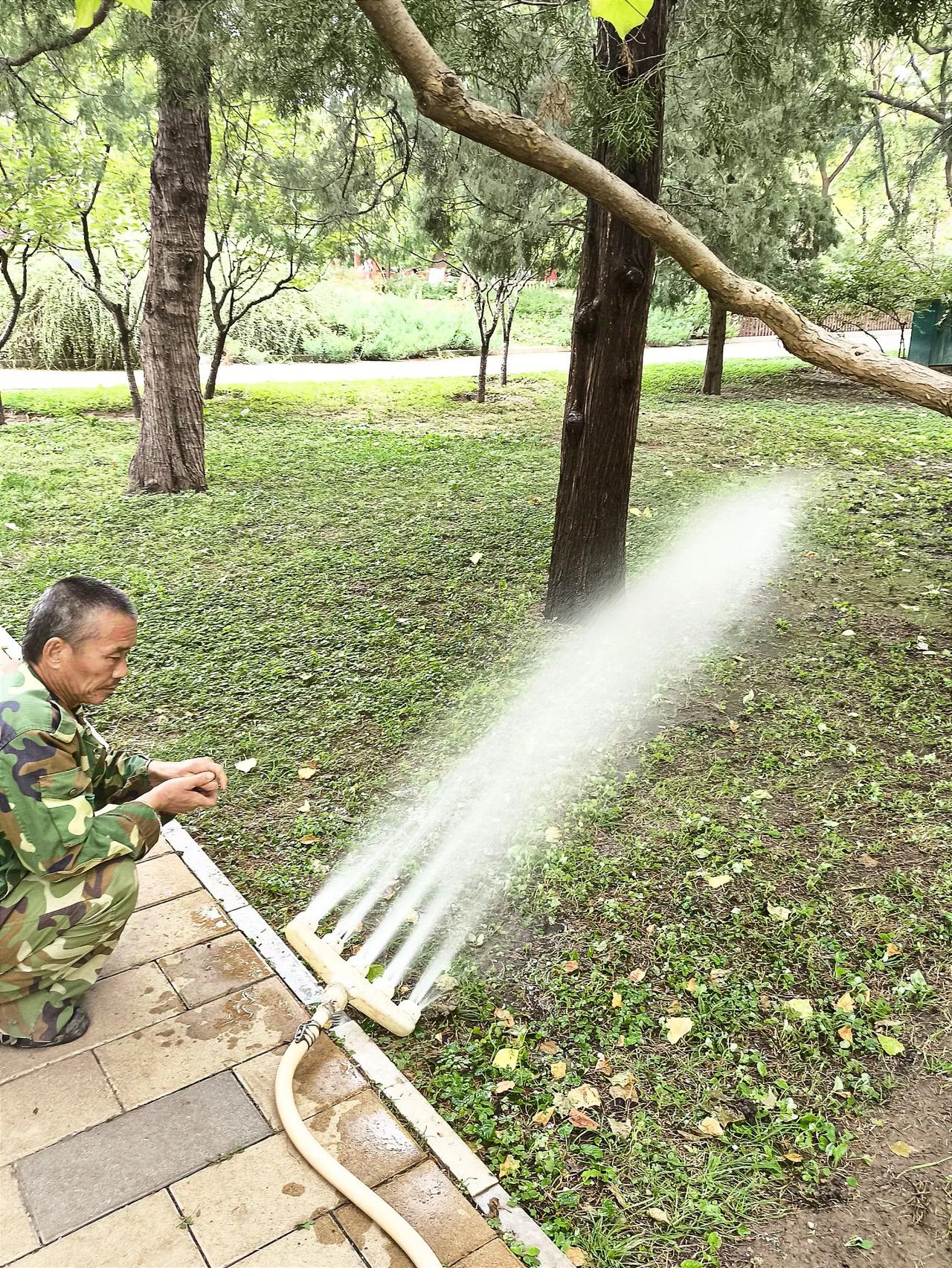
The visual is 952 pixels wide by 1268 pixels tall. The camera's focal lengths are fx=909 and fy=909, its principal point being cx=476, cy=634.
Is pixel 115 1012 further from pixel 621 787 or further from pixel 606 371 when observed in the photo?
pixel 606 371

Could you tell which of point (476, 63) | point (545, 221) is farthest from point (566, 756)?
point (545, 221)

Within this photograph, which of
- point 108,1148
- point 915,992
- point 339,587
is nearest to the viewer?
point 108,1148

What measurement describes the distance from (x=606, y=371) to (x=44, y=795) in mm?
3716

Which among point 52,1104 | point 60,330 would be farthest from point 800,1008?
point 60,330

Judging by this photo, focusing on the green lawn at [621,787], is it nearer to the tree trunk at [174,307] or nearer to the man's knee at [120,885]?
the tree trunk at [174,307]

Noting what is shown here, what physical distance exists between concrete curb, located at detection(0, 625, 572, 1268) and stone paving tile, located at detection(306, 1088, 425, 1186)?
1.8 inches

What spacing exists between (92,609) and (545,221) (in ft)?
26.7

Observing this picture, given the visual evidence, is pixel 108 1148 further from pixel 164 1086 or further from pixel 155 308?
pixel 155 308

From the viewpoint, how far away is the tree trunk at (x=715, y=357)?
13125 mm

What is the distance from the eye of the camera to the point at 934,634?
5238 millimetres

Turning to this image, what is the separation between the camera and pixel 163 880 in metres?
3.47

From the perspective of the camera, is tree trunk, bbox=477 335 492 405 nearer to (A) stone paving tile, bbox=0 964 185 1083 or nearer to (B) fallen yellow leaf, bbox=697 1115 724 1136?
(A) stone paving tile, bbox=0 964 185 1083

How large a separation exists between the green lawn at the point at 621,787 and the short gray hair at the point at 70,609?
1338 mm

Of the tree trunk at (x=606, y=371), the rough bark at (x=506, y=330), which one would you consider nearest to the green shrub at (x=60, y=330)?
the rough bark at (x=506, y=330)
